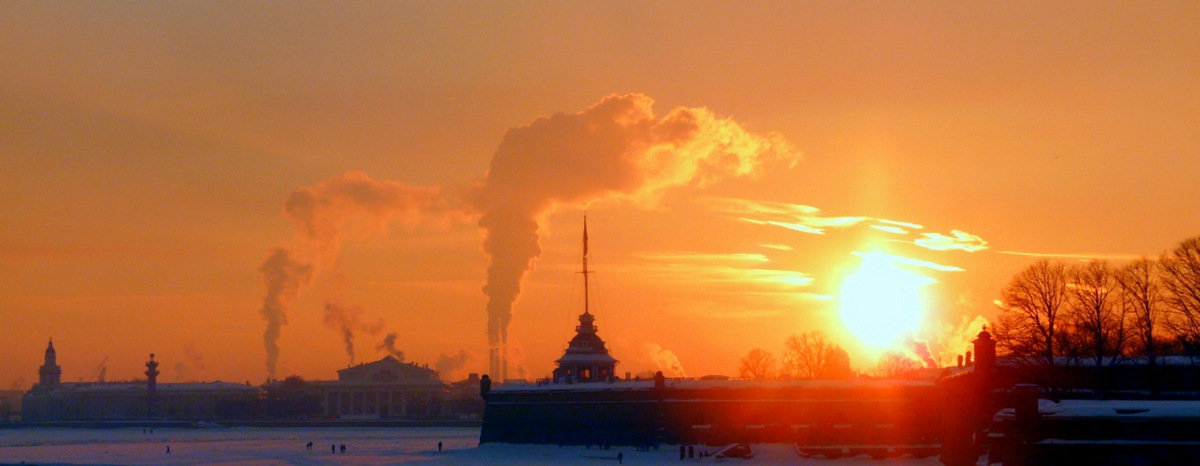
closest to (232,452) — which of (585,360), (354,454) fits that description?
(354,454)

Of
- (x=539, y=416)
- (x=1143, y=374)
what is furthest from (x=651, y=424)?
(x=1143, y=374)

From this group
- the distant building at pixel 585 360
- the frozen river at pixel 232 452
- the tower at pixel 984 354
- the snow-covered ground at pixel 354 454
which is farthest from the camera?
the distant building at pixel 585 360

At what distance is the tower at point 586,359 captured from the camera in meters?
107

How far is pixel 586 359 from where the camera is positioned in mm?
107188

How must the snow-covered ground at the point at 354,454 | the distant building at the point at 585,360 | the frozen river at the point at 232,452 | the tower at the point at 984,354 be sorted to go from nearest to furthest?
the tower at the point at 984,354
the snow-covered ground at the point at 354,454
the frozen river at the point at 232,452
the distant building at the point at 585,360

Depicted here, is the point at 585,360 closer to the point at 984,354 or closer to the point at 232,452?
the point at 232,452

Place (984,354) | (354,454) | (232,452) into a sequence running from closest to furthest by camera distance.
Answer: (984,354)
(354,454)
(232,452)

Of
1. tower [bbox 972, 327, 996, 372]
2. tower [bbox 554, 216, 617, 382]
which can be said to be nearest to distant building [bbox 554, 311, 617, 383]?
tower [bbox 554, 216, 617, 382]

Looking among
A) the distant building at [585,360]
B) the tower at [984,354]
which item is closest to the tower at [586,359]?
the distant building at [585,360]

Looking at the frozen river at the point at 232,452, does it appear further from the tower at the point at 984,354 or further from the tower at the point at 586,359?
the tower at the point at 984,354

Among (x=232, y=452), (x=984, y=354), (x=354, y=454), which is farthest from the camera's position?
(x=232, y=452)

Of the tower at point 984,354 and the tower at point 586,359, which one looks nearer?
the tower at point 984,354

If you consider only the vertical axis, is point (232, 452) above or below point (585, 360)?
below

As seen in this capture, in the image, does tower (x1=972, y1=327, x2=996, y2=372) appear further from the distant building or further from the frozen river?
the distant building
